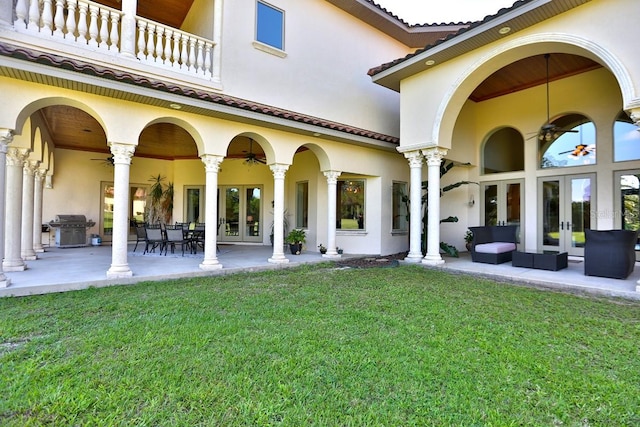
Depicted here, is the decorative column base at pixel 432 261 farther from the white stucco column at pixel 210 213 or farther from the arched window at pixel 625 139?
the arched window at pixel 625 139

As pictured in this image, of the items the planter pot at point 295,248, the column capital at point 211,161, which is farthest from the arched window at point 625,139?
the column capital at point 211,161

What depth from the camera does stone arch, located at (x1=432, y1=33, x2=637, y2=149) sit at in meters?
5.45

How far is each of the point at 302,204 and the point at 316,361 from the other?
939 cm

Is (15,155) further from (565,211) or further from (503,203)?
(565,211)

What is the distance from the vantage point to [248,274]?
7.45 metres

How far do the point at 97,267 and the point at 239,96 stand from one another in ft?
17.3

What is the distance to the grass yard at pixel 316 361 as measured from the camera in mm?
2316

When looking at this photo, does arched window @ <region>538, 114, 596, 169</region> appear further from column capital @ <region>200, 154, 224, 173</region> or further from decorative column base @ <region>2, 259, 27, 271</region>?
decorative column base @ <region>2, 259, 27, 271</region>

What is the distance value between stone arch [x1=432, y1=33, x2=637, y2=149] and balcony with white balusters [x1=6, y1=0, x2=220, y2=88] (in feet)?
19.1

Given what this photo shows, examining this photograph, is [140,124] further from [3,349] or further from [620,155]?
[620,155]

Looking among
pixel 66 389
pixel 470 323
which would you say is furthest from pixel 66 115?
pixel 470 323

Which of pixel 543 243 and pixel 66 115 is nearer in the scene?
pixel 66 115

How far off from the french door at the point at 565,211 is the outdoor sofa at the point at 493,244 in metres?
1.55

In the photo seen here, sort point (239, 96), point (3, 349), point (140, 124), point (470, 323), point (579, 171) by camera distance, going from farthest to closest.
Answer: point (579, 171)
point (239, 96)
point (140, 124)
point (470, 323)
point (3, 349)
